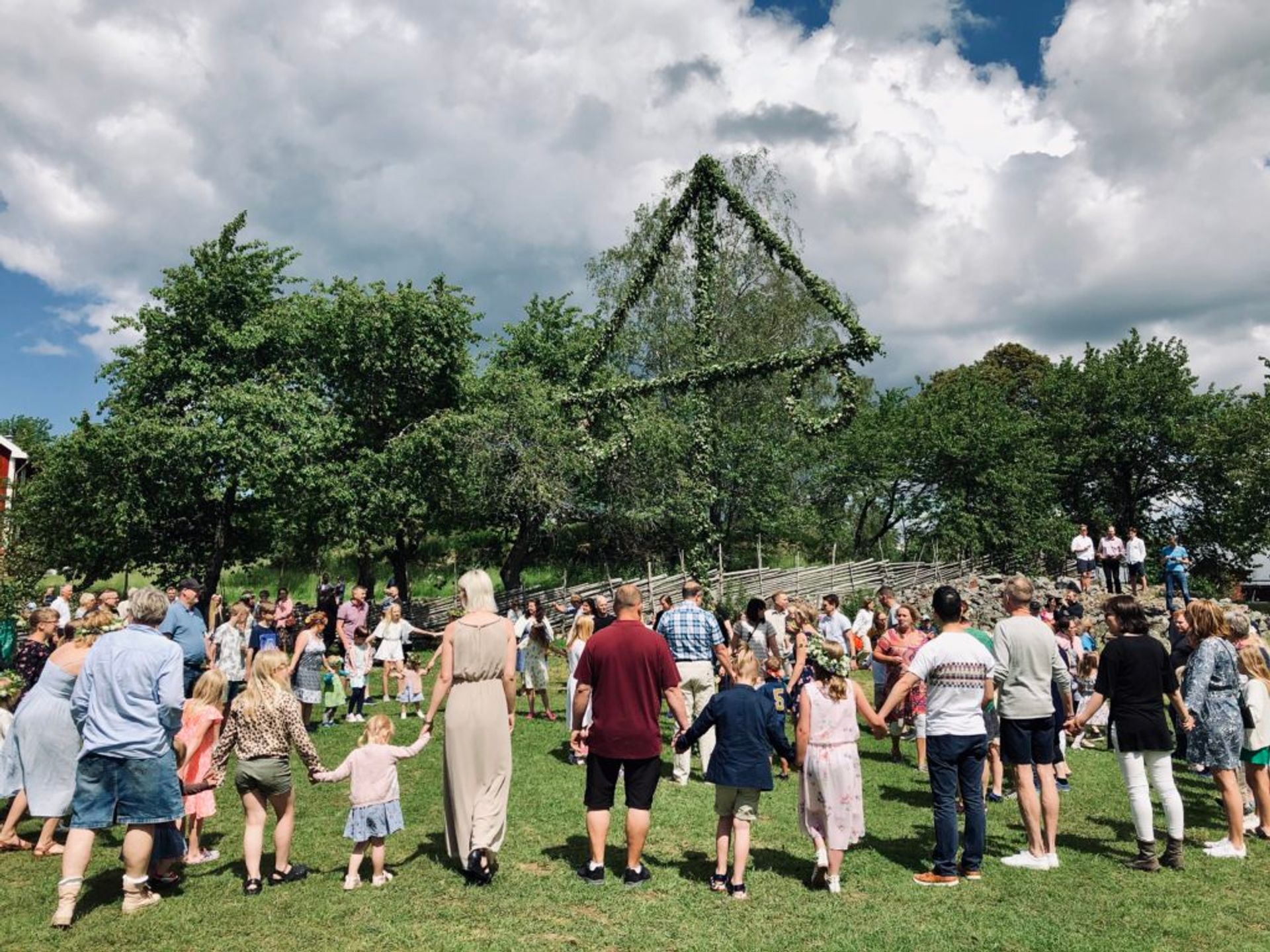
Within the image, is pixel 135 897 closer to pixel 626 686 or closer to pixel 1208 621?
pixel 626 686

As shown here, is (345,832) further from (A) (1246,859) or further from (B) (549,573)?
(B) (549,573)

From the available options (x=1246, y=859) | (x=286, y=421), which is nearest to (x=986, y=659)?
(x=1246, y=859)

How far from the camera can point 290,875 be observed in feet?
19.1

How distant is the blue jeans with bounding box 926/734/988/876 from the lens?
5746mm

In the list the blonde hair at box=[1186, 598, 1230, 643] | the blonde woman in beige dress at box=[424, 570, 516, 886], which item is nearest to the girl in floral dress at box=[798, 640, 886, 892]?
the blonde woman in beige dress at box=[424, 570, 516, 886]

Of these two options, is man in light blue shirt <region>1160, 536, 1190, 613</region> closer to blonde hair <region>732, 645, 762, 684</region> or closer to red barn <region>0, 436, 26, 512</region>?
blonde hair <region>732, 645, 762, 684</region>

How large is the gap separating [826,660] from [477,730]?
8.44 feet

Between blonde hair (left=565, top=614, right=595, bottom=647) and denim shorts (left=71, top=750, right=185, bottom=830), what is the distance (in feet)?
19.0

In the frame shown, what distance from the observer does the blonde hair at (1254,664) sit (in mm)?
6836

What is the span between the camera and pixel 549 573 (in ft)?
98.6

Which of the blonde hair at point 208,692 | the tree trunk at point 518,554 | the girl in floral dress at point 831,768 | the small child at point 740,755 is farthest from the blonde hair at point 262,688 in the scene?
the tree trunk at point 518,554

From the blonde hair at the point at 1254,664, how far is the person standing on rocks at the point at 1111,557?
52.2 feet

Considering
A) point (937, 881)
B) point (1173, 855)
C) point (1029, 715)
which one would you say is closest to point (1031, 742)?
point (1029, 715)

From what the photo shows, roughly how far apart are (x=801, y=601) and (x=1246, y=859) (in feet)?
16.9
